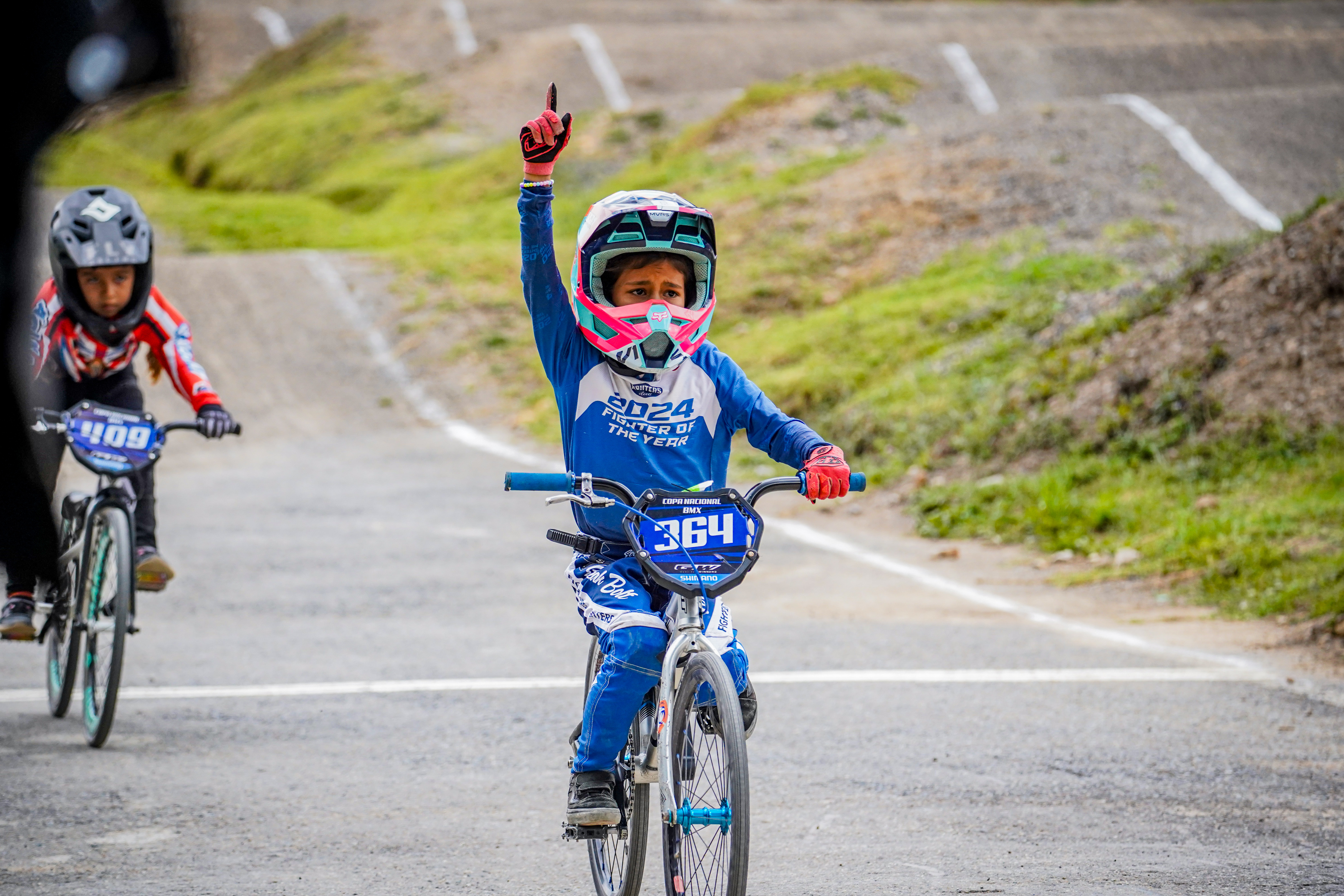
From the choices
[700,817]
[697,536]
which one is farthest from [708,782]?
[697,536]

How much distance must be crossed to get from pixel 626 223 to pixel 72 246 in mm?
3662

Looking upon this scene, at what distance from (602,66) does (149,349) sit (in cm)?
3764

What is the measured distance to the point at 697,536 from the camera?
4.14 meters

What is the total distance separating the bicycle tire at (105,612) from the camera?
6621mm

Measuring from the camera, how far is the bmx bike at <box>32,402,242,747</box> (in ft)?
22.2

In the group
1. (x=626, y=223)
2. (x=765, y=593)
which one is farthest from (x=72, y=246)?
(x=765, y=593)

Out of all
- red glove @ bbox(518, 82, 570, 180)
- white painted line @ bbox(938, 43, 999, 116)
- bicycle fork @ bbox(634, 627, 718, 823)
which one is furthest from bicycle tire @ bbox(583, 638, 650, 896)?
white painted line @ bbox(938, 43, 999, 116)

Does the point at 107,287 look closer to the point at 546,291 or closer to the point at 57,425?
the point at 57,425

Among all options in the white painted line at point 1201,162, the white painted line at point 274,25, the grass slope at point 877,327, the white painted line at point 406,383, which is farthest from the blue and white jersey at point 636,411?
the white painted line at point 274,25

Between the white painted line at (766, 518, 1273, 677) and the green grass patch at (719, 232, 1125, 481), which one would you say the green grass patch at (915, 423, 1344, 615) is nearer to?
the white painted line at (766, 518, 1273, 677)

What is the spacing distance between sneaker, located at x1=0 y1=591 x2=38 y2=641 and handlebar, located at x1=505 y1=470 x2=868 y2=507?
3851mm

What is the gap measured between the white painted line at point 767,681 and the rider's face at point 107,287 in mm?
2001

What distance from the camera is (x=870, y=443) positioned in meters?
15.0

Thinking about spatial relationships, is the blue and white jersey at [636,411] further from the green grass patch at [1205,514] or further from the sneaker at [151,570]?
the green grass patch at [1205,514]
